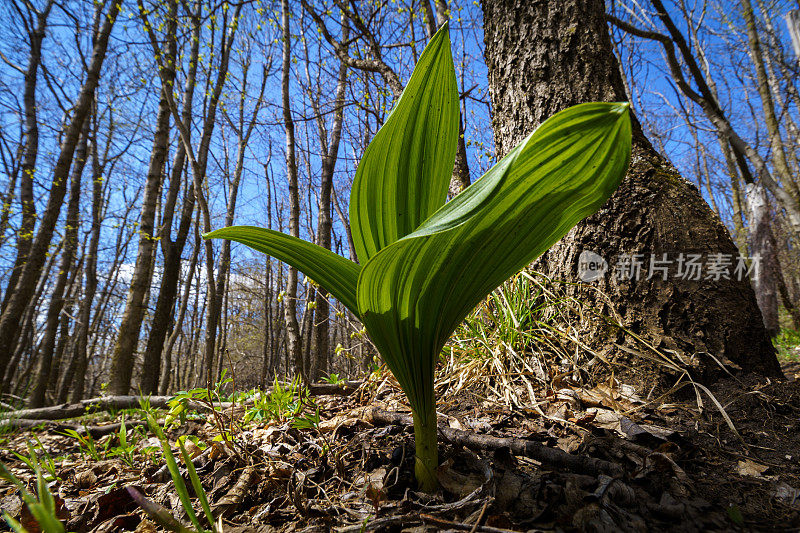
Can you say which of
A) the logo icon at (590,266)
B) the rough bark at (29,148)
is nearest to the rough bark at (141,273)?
the rough bark at (29,148)

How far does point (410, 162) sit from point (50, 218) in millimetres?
6465

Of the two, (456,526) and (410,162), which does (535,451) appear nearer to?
(456,526)

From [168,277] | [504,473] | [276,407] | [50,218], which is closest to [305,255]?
[504,473]

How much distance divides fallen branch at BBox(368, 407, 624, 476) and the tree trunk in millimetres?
547

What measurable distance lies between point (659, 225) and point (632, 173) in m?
0.24

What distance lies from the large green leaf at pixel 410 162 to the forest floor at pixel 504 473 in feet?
1.70

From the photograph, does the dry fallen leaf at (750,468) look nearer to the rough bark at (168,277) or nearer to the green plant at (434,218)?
the green plant at (434,218)

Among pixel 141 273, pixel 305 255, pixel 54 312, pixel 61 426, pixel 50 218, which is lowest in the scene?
pixel 61 426

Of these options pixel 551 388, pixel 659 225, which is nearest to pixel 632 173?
pixel 659 225

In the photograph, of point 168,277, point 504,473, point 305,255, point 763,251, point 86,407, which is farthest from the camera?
point 168,277

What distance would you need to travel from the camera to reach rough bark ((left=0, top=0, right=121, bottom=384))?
4508 mm

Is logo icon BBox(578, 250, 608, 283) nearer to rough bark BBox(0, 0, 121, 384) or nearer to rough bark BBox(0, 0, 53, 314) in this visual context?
rough bark BBox(0, 0, 121, 384)

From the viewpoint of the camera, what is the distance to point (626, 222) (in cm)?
133

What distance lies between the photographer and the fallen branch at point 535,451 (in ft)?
2.44
